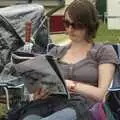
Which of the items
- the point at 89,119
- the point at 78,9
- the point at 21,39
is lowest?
the point at 21,39

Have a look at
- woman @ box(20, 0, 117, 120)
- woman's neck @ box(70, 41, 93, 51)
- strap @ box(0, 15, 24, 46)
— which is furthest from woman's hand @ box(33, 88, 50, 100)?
strap @ box(0, 15, 24, 46)

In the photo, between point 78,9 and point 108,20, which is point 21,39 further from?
point 108,20

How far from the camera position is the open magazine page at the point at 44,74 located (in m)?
3.68

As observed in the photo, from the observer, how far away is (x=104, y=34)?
13.2 metres

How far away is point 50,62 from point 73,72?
0.82 feet

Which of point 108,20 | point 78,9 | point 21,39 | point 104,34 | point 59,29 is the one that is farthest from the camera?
point 108,20

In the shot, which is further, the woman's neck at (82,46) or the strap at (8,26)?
the strap at (8,26)

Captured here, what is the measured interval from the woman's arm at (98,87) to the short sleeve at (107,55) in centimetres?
7

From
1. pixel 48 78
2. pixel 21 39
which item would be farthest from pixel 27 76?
pixel 21 39

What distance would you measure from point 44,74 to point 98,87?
1.15 feet

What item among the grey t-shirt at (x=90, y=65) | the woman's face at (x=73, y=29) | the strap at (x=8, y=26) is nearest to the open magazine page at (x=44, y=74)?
the grey t-shirt at (x=90, y=65)

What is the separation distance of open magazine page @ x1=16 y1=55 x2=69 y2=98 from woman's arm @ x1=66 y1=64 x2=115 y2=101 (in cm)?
9

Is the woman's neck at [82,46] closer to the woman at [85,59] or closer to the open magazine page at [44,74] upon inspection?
the woman at [85,59]

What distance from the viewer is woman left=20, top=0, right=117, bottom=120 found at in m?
3.76
